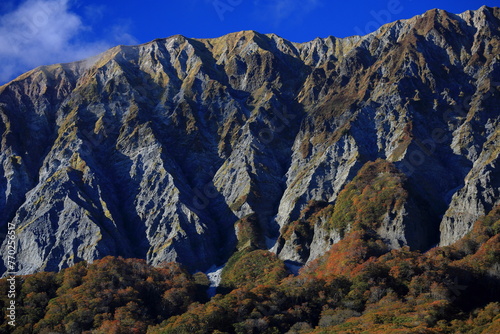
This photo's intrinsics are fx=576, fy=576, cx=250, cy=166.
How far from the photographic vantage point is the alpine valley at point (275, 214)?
95688 mm

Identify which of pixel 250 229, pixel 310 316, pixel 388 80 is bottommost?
pixel 310 316

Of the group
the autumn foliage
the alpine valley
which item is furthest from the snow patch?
the autumn foliage

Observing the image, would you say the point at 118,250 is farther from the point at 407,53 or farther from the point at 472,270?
the point at 407,53

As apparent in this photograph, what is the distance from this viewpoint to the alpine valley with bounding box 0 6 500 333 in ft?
314

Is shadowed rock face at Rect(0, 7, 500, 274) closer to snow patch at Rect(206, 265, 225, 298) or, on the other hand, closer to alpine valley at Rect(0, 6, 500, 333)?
alpine valley at Rect(0, 6, 500, 333)

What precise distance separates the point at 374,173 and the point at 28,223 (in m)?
92.6

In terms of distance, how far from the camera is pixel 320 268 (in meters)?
119

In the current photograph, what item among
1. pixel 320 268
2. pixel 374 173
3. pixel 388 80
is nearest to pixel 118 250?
pixel 320 268

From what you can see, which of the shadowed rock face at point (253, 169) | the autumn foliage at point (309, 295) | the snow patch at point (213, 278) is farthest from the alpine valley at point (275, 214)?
the snow patch at point (213, 278)

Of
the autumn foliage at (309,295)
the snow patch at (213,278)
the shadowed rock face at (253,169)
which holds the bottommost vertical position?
the autumn foliage at (309,295)

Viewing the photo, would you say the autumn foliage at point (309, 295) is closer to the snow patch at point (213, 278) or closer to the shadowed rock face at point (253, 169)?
the snow patch at point (213, 278)

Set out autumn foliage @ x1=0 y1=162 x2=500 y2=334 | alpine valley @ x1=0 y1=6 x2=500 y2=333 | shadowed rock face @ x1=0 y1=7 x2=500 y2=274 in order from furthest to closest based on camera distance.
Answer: shadowed rock face @ x1=0 y1=7 x2=500 y2=274, alpine valley @ x1=0 y1=6 x2=500 y2=333, autumn foliage @ x1=0 y1=162 x2=500 y2=334

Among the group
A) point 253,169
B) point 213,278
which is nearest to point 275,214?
point 253,169

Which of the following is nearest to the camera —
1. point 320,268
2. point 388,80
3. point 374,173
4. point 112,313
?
point 112,313
